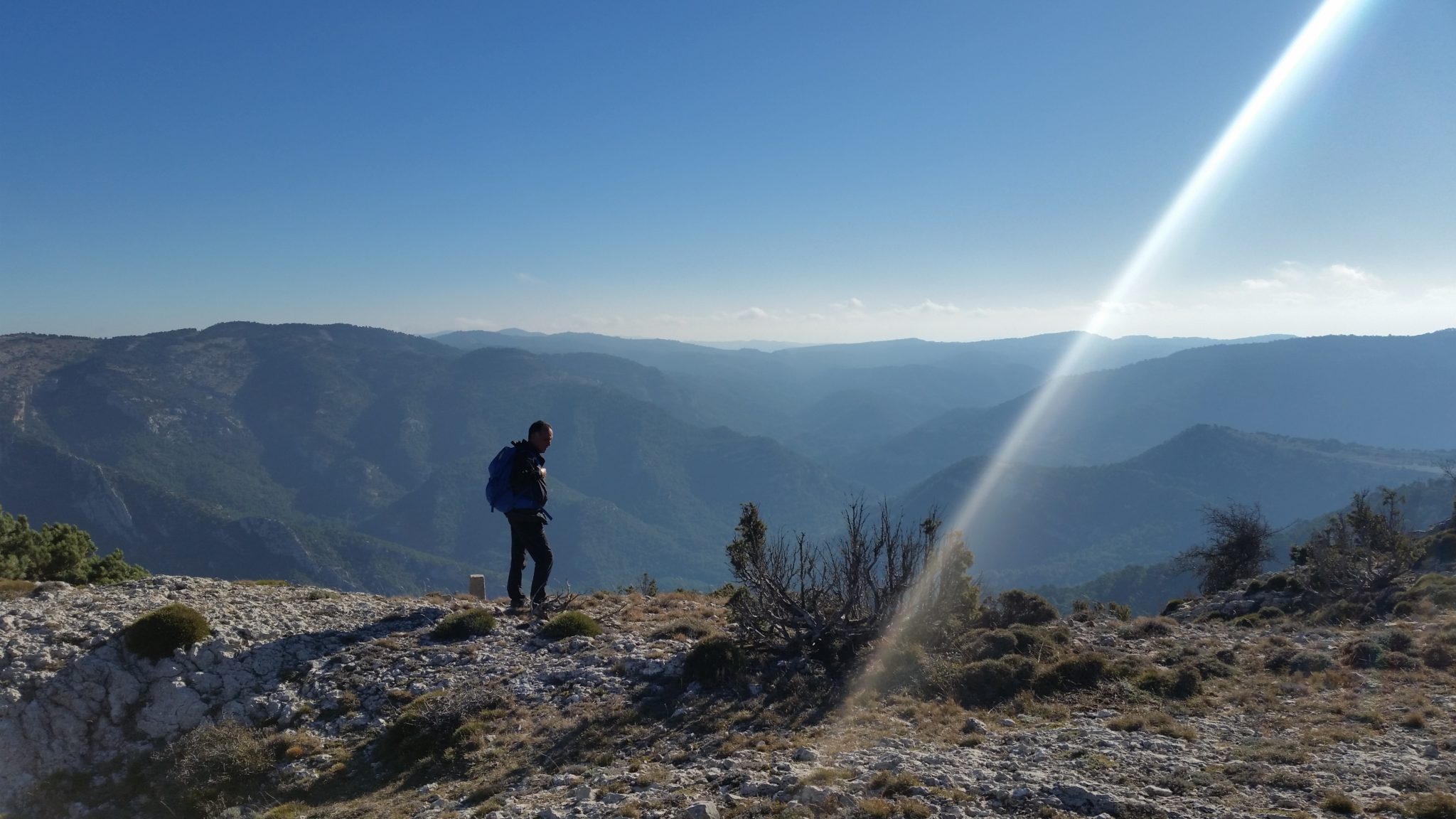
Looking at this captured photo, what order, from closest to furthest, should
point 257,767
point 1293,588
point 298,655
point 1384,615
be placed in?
point 257,767
point 298,655
point 1384,615
point 1293,588

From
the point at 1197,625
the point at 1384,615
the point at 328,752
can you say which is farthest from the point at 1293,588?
the point at 328,752

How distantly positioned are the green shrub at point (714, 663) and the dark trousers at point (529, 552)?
345 cm

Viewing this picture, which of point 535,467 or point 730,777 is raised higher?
point 535,467

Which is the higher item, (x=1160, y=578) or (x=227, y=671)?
(x=227, y=671)

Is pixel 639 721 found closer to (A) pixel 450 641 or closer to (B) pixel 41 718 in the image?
(A) pixel 450 641

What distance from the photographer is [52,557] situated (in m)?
19.7

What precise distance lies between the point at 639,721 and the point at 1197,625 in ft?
43.4

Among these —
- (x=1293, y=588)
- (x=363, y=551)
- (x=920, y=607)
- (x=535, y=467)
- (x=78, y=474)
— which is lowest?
(x=363, y=551)

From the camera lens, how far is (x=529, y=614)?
43.8 ft

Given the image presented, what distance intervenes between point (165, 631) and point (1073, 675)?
46.7ft

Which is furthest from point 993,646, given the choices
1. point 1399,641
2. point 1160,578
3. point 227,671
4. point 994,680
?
point 1160,578

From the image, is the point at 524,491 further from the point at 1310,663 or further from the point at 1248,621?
the point at 1248,621

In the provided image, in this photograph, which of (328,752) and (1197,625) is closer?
(328,752)

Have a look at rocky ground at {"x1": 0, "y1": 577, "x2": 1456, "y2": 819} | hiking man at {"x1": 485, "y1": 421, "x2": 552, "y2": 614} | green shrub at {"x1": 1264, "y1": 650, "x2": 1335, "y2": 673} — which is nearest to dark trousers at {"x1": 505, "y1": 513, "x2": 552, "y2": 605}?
hiking man at {"x1": 485, "y1": 421, "x2": 552, "y2": 614}
